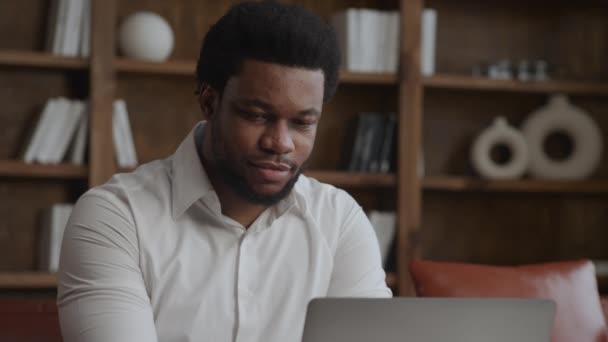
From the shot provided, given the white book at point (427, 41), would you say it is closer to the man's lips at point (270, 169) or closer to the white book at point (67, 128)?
the white book at point (67, 128)

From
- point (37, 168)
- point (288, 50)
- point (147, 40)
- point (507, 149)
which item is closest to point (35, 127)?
point (37, 168)

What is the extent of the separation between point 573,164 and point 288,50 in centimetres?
246

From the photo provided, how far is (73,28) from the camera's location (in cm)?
328

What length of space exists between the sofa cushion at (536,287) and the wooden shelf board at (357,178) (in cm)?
123

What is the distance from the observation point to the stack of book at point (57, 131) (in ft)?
10.7

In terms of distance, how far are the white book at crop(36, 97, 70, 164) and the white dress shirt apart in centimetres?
167

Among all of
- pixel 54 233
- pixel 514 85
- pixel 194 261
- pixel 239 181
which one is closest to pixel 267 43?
pixel 239 181

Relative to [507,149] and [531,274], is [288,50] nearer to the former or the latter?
[531,274]

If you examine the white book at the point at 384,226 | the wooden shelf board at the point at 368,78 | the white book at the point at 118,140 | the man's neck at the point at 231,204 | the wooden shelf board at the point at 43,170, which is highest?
the wooden shelf board at the point at 368,78

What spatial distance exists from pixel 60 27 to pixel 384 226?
51.9 inches

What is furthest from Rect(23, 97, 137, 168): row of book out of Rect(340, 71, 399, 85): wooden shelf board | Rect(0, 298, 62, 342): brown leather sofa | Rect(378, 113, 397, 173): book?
Rect(0, 298, 62, 342): brown leather sofa

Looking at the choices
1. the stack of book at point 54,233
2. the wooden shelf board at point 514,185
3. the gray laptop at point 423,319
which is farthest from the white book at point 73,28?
the gray laptop at point 423,319

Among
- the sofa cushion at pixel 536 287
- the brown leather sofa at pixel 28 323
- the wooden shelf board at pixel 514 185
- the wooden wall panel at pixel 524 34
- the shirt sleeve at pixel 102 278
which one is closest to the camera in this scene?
the shirt sleeve at pixel 102 278

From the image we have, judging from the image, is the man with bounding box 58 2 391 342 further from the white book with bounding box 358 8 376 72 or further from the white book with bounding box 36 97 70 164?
the white book with bounding box 358 8 376 72
